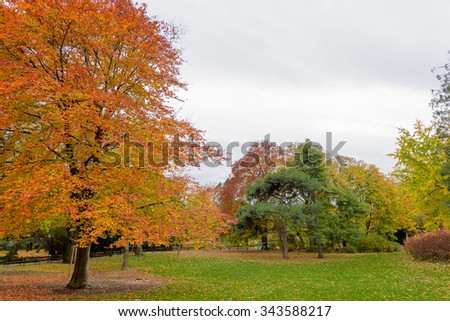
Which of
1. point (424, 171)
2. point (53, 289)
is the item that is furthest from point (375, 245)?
point (53, 289)

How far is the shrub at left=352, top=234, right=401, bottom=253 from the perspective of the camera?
42.0m

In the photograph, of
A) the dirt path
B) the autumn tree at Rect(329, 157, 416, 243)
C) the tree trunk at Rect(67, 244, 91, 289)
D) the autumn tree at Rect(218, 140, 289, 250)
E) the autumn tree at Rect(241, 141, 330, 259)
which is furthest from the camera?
the autumn tree at Rect(218, 140, 289, 250)

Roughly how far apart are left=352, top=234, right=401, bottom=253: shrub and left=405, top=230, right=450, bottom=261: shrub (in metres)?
15.7

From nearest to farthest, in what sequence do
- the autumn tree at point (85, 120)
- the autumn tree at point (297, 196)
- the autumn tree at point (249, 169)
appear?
the autumn tree at point (85, 120)
the autumn tree at point (297, 196)
the autumn tree at point (249, 169)

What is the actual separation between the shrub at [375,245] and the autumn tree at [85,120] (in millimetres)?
34684

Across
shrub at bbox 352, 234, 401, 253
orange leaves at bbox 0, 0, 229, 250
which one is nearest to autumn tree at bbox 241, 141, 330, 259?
shrub at bbox 352, 234, 401, 253

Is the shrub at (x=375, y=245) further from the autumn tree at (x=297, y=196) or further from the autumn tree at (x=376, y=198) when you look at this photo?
the autumn tree at (x=297, y=196)

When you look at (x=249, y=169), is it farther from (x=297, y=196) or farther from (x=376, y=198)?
(x=376, y=198)

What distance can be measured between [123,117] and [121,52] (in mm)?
3637

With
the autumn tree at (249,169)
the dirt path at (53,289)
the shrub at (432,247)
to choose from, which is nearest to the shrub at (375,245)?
the autumn tree at (249,169)

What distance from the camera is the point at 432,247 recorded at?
83.4 ft

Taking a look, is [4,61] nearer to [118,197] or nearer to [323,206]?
[118,197]

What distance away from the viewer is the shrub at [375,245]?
42031 millimetres

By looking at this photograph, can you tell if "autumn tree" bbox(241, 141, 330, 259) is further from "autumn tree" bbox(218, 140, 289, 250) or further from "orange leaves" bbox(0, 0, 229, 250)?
"orange leaves" bbox(0, 0, 229, 250)
